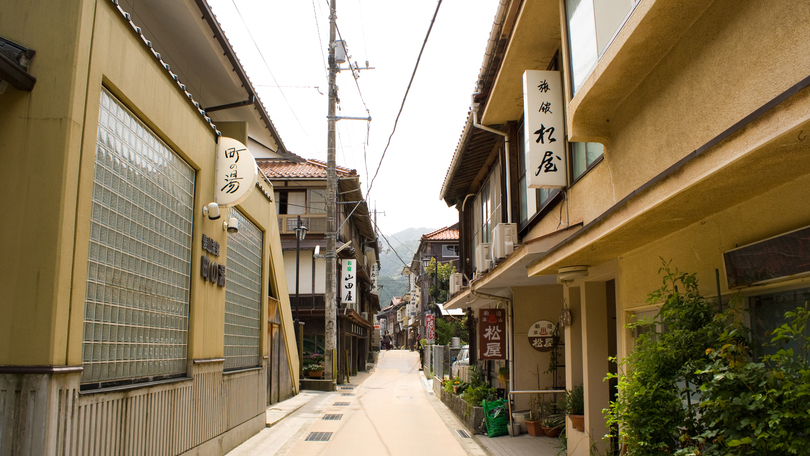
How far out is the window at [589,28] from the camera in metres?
5.67

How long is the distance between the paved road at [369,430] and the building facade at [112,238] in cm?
135

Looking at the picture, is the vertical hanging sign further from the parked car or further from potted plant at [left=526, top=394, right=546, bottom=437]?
the parked car

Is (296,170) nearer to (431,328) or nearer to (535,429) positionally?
(431,328)

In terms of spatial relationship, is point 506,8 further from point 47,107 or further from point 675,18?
point 47,107

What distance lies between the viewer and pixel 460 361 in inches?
946

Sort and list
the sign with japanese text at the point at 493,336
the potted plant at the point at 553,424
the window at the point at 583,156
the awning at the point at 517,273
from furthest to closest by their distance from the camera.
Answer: the sign with japanese text at the point at 493,336 → the potted plant at the point at 553,424 → the awning at the point at 517,273 → the window at the point at 583,156

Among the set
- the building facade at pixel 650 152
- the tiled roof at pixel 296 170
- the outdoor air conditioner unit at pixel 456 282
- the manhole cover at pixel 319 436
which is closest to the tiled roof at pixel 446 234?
the tiled roof at pixel 296 170

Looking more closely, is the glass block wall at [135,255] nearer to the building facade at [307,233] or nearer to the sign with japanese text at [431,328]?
the building facade at [307,233]

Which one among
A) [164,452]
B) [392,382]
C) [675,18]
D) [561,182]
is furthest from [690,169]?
[392,382]

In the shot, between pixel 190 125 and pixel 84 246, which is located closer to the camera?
pixel 84 246

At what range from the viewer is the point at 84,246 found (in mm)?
5664

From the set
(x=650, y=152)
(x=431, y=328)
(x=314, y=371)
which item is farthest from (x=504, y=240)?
(x=431, y=328)

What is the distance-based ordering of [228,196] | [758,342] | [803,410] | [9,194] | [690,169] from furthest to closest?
[228,196] → [9,194] → [758,342] → [690,169] → [803,410]

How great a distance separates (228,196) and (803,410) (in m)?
8.49
